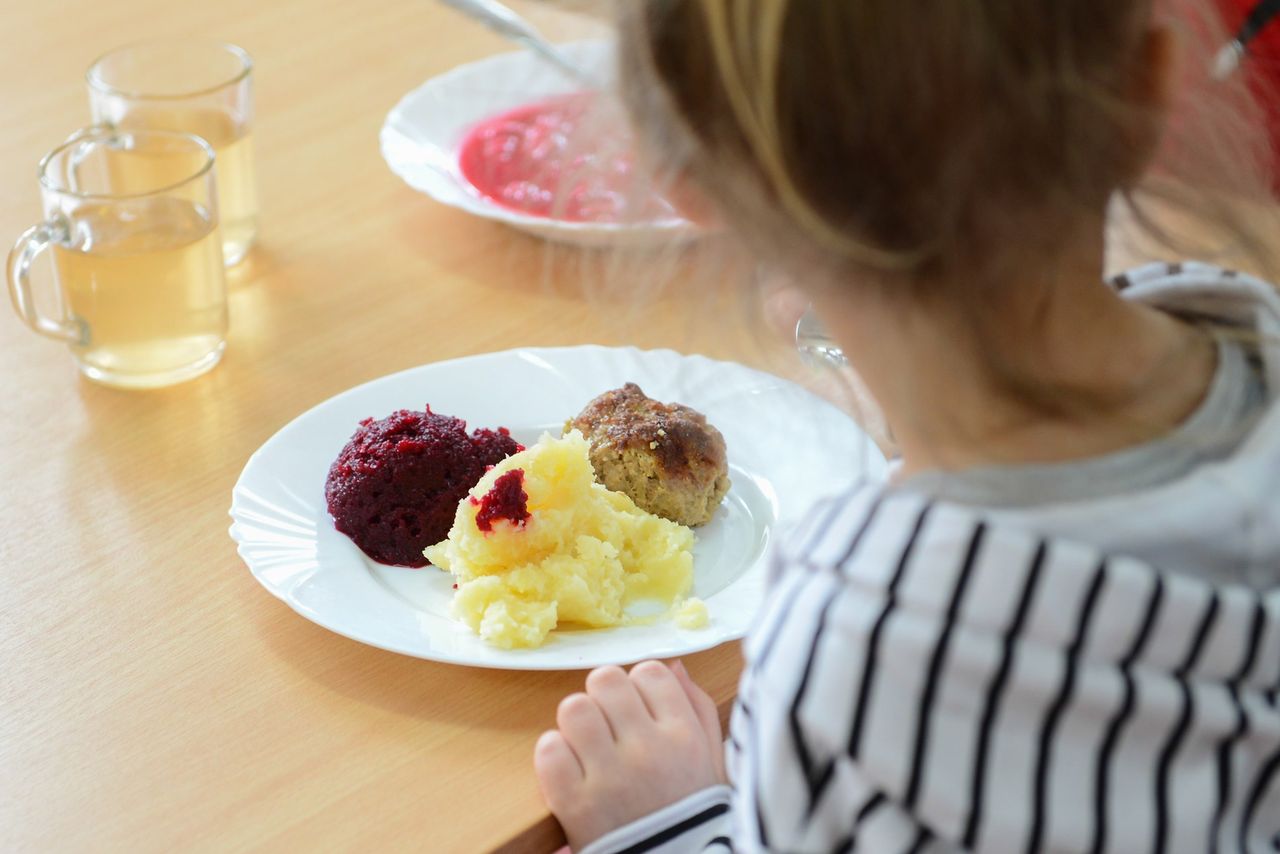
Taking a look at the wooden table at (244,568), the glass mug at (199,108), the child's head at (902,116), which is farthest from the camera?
the glass mug at (199,108)

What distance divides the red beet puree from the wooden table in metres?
0.10

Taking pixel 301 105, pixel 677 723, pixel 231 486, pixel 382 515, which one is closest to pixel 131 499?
pixel 231 486

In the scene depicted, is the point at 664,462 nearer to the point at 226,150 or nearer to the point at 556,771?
the point at 556,771

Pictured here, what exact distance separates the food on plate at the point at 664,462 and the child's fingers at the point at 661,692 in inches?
6.1

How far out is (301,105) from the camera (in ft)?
5.13

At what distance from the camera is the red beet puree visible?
0.92 m

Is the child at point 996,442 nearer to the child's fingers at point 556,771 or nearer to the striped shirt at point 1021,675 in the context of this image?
the striped shirt at point 1021,675

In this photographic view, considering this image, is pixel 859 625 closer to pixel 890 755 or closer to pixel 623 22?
pixel 890 755

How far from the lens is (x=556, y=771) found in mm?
Answer: 808

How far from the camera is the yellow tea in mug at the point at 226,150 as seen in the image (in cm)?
129

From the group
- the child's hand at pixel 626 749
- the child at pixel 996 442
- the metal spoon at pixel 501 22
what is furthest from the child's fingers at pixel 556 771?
the metal spoon at pixel 501 22

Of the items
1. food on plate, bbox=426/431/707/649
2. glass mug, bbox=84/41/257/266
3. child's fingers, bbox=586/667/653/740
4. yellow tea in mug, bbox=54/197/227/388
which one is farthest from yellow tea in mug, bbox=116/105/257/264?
child's fingers, bbox=586/667/653/740

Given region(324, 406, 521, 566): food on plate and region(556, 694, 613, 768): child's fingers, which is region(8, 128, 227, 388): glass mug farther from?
region(556, 694, 613, 768): child's fingers

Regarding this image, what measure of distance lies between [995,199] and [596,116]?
A: 0.19 metres
